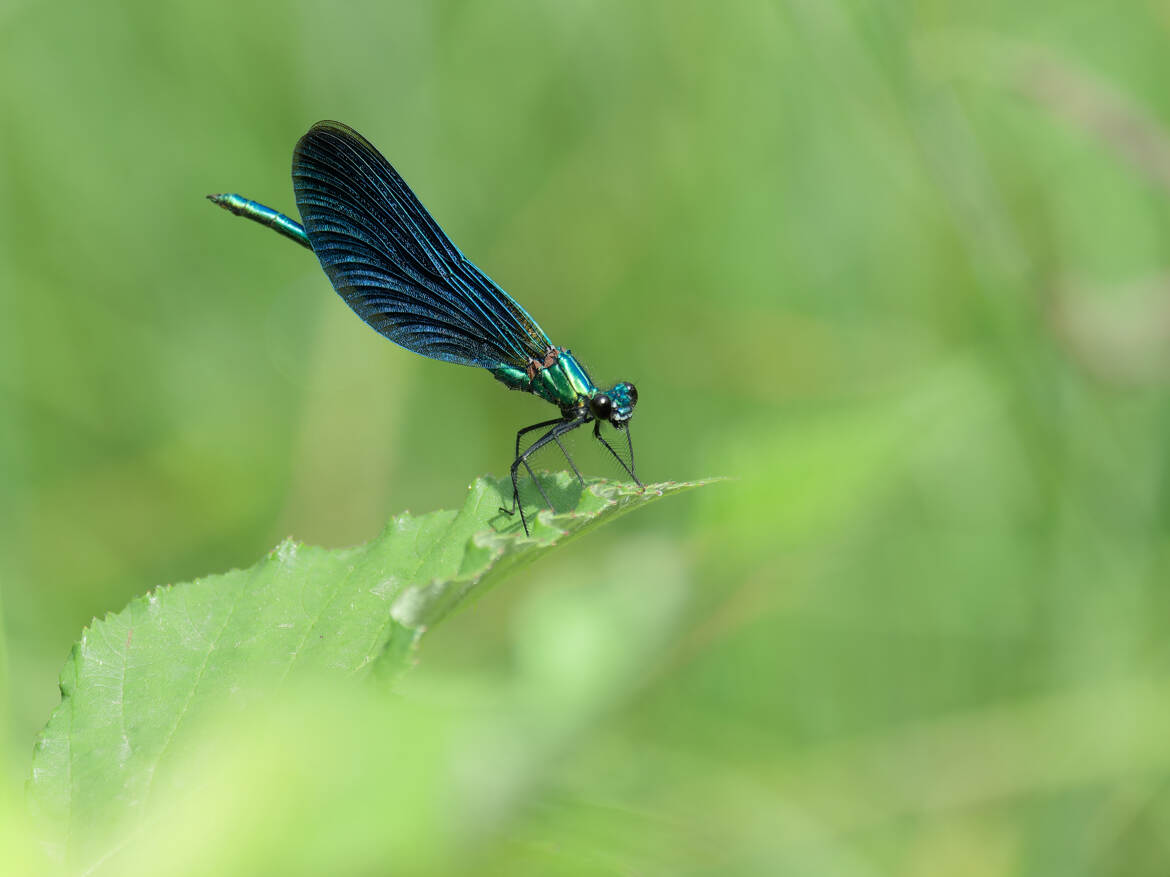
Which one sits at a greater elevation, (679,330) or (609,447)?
(679,330)

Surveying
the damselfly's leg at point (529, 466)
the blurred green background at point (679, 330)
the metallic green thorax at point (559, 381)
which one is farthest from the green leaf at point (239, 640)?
the blurred green background at point (679, 330)

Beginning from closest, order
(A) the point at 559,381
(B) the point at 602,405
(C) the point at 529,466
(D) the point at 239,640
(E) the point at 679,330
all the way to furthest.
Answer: (D) the point at 239,640, (C) the point at 529,466, (B) the point at 602,405, (A) the point at 559,381, (E) the point at 679,330

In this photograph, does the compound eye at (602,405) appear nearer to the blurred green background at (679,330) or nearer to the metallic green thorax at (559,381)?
the metallic green thorax at (559,381)

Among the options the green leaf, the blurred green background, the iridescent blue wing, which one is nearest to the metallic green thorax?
the iridescent blue wing

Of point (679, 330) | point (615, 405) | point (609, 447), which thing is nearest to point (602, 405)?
point (615, 405)

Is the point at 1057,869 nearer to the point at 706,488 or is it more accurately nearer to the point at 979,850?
the point at 979,850

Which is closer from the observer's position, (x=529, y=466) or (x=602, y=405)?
(x=529, y=466)

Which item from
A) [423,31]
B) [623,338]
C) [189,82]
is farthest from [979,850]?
[189,82]

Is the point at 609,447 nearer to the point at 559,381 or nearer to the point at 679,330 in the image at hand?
the point at 559,381
